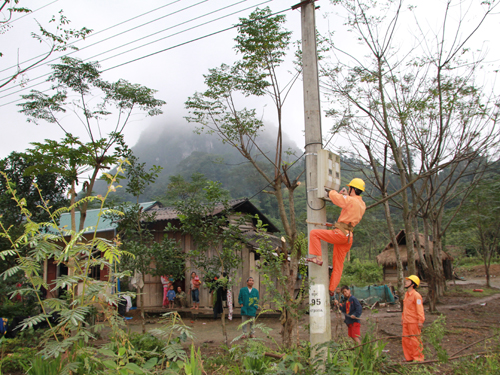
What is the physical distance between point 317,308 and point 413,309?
371 centimetres

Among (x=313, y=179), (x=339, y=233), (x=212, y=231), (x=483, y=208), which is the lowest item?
(x=339, y=233)

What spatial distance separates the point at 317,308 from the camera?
13.8 ft

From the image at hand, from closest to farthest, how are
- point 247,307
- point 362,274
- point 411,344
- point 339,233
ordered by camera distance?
1. point 339,233
2. point 411,344
3. point 247,307
4. point 362,274

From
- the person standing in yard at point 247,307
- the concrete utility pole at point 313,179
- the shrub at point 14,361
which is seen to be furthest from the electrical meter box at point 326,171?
the shrub at point 14,361

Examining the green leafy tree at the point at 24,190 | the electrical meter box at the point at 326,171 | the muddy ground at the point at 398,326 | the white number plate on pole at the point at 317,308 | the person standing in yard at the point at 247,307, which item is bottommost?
the muddy ground at the point at 398,326

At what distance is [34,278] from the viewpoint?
3.27 m

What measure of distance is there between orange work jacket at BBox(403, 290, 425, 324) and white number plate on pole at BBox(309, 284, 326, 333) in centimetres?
352

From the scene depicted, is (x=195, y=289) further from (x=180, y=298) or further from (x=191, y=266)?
(x=191, y=266)

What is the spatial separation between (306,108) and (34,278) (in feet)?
11.5

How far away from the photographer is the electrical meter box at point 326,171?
4.32 metres

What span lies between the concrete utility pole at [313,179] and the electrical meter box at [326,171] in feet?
0.16

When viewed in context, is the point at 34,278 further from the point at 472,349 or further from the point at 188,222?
the point at 472,349

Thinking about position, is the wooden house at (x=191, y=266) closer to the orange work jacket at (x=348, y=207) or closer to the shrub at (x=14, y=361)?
the shrub at (x=14, y=361)

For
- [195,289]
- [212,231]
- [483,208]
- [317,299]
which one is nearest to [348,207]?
[317,299]
